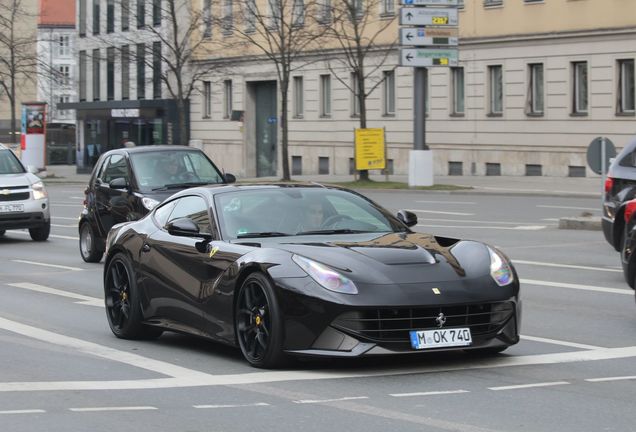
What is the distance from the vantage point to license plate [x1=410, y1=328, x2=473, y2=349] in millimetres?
9109

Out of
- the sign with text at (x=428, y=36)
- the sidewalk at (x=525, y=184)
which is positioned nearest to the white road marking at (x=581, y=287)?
the sidewalk at (x=525, y=184)

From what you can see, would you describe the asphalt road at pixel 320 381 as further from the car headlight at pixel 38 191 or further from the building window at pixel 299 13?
the building window at pixel 299 13

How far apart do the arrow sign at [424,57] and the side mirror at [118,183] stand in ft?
69.3

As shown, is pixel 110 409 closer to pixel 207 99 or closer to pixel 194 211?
pixel 194 211

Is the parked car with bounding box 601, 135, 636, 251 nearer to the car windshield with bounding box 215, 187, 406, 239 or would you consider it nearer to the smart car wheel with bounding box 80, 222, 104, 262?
the smart car wheel with bounding box 80, 222, 104, 262

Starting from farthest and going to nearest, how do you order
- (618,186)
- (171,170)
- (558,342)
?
(171,170)
(618,186)
(558,342)

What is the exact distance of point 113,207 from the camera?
1991 cm

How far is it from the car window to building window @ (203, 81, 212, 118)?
177 feet

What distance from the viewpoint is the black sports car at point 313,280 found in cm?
907

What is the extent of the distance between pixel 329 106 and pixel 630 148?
39.7 m

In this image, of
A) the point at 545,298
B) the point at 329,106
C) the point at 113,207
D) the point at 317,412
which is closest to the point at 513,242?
the point at 113,207

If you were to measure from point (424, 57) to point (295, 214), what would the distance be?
30185 mm

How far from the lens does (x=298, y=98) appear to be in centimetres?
6003

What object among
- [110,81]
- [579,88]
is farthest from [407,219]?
[110,81]
